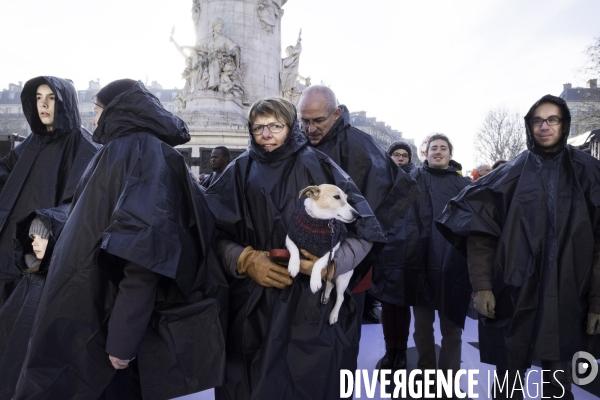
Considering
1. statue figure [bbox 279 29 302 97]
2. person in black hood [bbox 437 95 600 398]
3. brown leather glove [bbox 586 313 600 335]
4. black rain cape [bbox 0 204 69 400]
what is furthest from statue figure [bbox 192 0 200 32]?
brown leather glove [bbox 586 313 600 335]

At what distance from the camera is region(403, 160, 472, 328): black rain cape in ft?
11.0

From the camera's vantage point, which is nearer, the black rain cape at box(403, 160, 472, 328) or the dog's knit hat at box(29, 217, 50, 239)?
the dog's knit hat at box(29, 217, 50, 239)

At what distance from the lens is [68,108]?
2984 millimetres

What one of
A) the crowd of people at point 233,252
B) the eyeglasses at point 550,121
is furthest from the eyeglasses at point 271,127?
the eyeglasses at point 550,121

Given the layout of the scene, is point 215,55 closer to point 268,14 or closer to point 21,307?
point 268,14

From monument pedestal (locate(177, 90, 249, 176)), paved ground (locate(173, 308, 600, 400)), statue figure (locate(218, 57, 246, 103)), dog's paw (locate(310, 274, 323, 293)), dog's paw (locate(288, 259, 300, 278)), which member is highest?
statue figure (locate(218, 57, 246, 103))

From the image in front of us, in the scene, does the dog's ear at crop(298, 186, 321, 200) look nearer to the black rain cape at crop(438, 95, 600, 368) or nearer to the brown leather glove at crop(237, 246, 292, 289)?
the brown leather glove at crop(237, 246, 292, 289)

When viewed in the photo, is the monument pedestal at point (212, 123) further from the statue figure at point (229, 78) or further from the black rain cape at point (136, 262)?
the black rain cape at point (136, 262)

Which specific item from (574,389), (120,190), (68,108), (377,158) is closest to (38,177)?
(68,108)

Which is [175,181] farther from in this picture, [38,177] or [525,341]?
[525,341]

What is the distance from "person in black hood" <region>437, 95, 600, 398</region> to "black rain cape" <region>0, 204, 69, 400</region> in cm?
224

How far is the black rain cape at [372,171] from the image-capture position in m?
2.73

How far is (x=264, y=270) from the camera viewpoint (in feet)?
6.54

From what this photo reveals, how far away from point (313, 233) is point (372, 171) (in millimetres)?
1021
